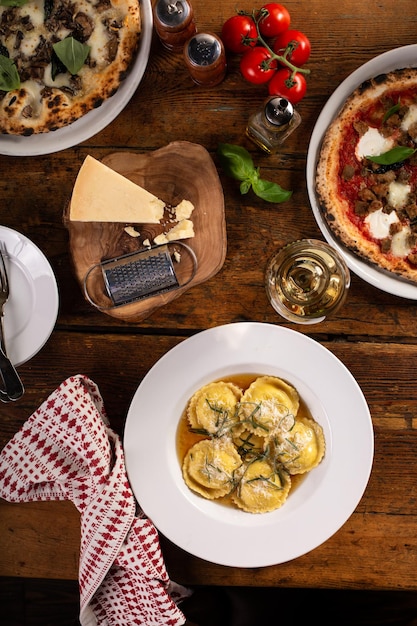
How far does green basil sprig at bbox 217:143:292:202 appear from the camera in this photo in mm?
2057

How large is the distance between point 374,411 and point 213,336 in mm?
694

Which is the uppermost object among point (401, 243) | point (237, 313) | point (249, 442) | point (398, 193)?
point (398, 193)

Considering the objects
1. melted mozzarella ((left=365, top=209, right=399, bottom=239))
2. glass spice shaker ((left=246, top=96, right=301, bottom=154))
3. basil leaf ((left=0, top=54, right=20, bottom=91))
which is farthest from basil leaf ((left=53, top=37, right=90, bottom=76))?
melted mozzarella ((left=365, top=209, right=399, bottom=239))

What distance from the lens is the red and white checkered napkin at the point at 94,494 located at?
6.78 feet

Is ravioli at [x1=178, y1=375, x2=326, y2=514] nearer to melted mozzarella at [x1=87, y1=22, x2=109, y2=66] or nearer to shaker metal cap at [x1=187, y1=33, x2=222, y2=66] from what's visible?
shaker metal cap at [x1=187, y1=33, x2=222, y2=66]

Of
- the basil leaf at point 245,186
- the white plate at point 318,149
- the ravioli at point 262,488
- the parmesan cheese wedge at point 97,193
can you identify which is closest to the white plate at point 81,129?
the parmesan cheese wedge at point 97,193

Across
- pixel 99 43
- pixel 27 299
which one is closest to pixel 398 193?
pixel 99 43

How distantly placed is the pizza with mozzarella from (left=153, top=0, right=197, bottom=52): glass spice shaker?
0.33 ft

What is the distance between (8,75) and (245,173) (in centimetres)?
84

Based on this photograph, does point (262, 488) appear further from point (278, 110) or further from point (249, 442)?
point (278, 110)

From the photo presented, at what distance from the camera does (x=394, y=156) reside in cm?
205

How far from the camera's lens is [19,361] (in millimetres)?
2088

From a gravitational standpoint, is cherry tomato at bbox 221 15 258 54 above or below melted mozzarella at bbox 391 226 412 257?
above

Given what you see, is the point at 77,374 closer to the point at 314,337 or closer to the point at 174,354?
the point at 174,354
